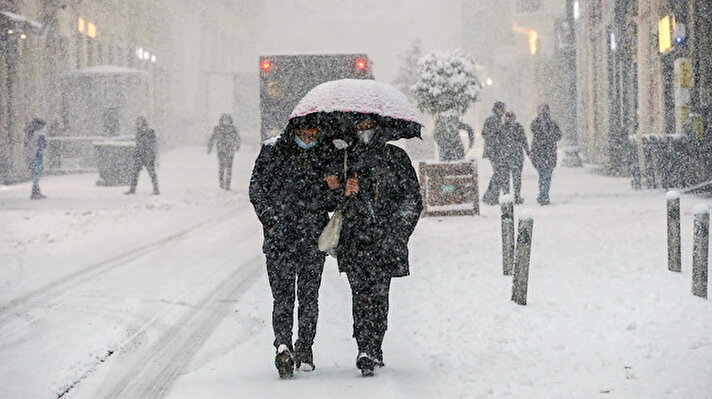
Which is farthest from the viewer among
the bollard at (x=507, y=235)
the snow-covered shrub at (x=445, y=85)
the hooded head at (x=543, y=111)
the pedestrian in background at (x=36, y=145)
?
the snow-covered shrub at (x=445, y=85)

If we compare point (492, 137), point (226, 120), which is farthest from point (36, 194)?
point (492, 137)

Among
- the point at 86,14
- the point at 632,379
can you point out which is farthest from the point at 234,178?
the point at 632,379

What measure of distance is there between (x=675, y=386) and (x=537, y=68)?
44.0 meters

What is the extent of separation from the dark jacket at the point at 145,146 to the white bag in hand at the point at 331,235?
1644 cm

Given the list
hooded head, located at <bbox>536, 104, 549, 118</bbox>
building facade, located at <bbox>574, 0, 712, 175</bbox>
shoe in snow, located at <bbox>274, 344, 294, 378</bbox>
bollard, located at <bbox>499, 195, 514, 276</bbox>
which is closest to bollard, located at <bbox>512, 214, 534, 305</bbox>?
bollard, located at <bbox>499, 195, 514, 276</bbox>

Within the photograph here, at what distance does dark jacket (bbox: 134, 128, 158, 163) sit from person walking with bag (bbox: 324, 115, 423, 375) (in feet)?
53.6

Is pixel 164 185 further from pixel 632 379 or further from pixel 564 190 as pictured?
pixel 632 379

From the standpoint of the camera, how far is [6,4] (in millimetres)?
29828

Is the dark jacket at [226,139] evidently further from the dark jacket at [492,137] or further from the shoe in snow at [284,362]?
the shoe in snow at [284,362]

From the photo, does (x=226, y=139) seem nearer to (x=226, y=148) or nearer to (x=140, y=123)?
(x=226, y=148)

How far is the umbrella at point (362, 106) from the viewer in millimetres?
6305

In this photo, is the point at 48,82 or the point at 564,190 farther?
the point at 48,82

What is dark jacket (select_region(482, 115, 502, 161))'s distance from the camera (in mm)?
17984

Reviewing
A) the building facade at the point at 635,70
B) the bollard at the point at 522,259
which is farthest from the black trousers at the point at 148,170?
the bollard at the point at 522,259
